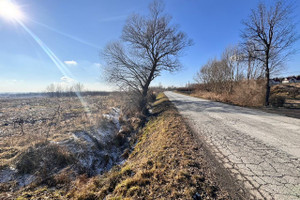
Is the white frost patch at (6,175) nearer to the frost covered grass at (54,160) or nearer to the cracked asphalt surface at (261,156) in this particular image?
the frost covered grass at (54,160)

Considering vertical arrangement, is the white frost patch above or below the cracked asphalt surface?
below

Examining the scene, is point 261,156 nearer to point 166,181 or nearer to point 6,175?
point 166,181

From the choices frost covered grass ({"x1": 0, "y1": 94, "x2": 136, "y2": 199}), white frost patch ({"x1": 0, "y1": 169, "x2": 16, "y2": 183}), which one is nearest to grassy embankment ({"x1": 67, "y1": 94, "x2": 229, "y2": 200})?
frost covered grass ({"x1": 0, "y1": 94, "x2": 136, "y2": 199})

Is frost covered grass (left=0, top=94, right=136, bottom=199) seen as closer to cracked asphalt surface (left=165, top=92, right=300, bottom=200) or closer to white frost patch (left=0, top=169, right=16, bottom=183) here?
white frost patch (left=0, top=169, right=16, bottom=183)

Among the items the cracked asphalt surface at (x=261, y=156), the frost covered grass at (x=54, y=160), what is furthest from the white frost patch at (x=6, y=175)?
the cracked asphalt surface at (x=261, y=156)

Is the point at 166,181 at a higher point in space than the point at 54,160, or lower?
higher

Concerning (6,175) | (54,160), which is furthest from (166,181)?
(6,175)

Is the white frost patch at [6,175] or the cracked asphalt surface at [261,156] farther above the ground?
the cracked asphalt surface at [261,156]

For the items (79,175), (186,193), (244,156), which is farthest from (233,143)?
(79,175)

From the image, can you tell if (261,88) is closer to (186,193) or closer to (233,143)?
(233,143)

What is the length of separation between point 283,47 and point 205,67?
19.3m

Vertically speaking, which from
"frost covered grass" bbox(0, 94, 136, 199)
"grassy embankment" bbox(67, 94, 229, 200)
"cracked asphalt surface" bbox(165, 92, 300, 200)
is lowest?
"frost covered grass" bbox(0, 94, 136, 199)

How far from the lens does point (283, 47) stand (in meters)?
10.3

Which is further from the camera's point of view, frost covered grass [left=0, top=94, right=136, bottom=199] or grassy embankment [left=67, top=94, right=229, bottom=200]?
frost covered grass [left=0, top=94, right=136, bottom=199]
